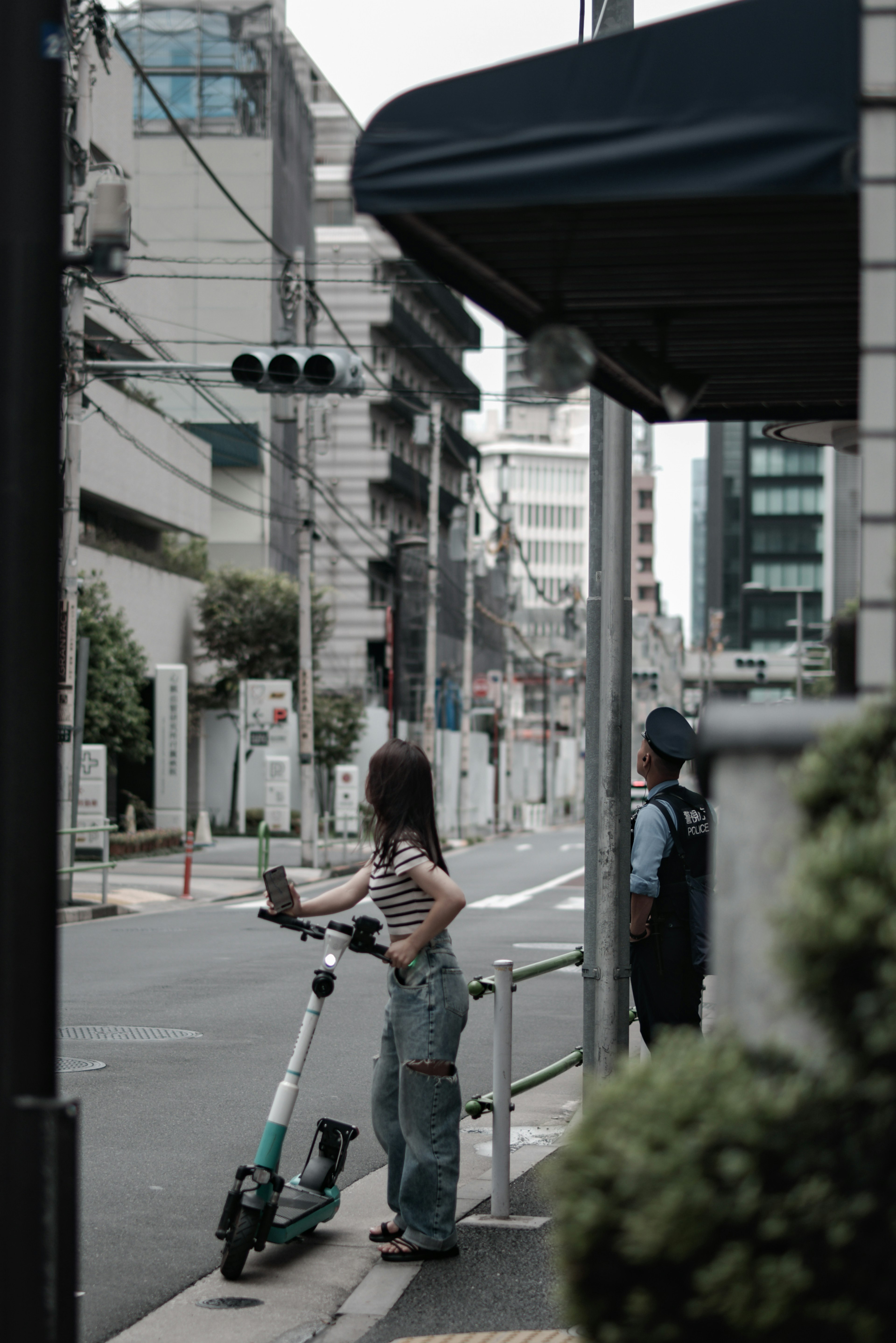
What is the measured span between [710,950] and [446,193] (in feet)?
14.4

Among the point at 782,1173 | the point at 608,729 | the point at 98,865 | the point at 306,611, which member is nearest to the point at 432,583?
the point at 306,611

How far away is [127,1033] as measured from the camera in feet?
39.1

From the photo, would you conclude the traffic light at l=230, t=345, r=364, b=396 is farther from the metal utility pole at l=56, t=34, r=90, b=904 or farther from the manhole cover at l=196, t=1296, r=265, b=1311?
the manhole cover at l=196, t=1296, r=265, b=1311

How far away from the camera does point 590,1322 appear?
2.47 metres

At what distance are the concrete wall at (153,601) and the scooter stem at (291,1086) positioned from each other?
33.3m

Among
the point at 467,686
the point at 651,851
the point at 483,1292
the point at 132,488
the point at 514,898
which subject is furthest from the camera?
the point at 467,686

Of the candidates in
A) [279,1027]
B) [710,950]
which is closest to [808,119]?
[710,950]

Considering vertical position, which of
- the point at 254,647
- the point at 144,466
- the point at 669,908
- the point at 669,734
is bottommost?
the point at 669,908

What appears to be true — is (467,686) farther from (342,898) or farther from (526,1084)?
(342,898)

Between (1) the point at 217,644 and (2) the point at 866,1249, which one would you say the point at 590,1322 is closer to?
(2) the point at 866,1249

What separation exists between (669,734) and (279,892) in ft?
7.49

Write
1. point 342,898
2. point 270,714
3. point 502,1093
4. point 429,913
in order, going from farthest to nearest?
point 270,714
point 502,1093
point 342,898
point 429,913

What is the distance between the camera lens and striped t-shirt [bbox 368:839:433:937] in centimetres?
585

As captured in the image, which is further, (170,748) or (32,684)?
(170,748)
